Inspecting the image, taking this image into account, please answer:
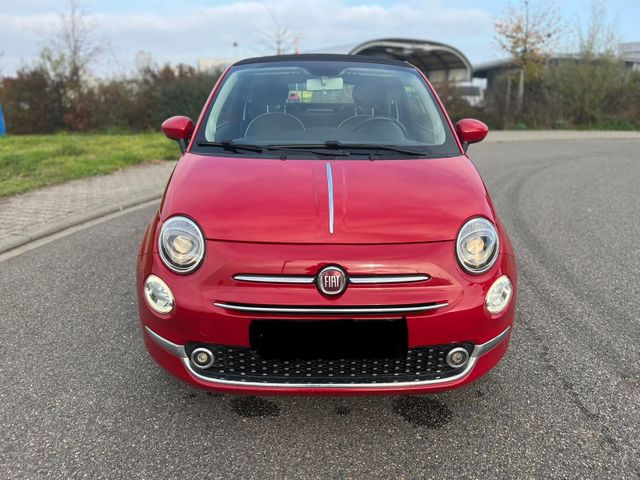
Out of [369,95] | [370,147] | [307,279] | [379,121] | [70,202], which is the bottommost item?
[70,202]

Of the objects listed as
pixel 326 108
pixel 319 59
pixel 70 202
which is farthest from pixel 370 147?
pixel 70 202

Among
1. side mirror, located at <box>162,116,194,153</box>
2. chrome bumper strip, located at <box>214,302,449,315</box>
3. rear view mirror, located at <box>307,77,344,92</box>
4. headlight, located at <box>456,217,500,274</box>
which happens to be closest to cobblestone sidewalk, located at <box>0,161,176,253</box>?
side mirror, located at <box>162,116,194,153</box>

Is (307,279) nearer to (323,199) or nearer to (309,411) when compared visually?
(323,199)

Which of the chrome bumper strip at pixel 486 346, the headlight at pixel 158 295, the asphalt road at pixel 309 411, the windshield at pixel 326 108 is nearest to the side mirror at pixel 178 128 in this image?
the windshield at pixel 326 108

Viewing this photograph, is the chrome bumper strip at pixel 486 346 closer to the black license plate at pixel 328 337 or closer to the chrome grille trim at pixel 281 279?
the black license plate at pixel 328 337

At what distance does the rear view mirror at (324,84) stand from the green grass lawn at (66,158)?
5.44 meters

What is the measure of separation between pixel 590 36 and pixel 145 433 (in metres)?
22.6

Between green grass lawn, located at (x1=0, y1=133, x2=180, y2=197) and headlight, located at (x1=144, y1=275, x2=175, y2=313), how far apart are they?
593cm

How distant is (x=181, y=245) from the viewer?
224cm

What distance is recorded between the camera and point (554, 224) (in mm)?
5863

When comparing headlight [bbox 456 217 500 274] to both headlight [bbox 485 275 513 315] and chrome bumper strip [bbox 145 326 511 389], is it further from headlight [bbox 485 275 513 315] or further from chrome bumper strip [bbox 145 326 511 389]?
chrome bumper strip [bbox 145 326 511 389]

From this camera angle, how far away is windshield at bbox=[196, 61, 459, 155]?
3070 mm

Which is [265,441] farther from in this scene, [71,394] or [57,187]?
[57,187]

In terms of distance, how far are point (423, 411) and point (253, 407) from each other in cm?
82
